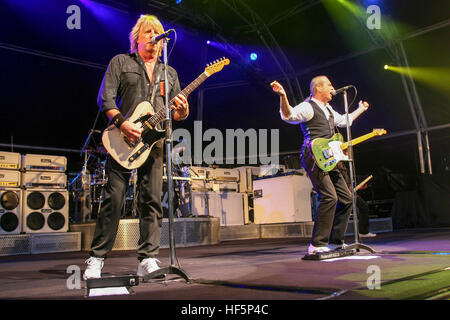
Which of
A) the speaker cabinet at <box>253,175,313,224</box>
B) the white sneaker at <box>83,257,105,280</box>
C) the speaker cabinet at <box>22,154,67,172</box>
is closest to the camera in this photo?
the white sneaker at <box>83,257,105,280</box>

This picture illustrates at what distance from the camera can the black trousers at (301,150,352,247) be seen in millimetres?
3342

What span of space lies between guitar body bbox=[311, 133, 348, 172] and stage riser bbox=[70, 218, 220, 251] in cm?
370

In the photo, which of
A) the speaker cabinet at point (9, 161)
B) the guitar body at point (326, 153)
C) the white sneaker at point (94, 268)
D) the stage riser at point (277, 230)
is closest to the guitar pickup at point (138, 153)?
the white sneaker at point (94, 268)

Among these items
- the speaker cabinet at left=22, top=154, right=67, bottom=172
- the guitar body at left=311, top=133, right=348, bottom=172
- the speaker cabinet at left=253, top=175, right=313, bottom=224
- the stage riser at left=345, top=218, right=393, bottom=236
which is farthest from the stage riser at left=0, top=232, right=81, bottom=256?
the stage riser at left=345, top=218, right=393, bottom=236

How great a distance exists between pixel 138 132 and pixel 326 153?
1858mm

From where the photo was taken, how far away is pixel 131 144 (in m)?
2.37

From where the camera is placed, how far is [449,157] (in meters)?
9.20

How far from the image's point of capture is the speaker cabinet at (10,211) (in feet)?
21.2

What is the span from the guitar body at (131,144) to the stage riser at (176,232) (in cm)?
406

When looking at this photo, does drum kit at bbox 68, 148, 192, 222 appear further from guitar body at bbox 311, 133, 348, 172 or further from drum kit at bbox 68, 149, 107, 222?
guitar body at bbox 311, 133, 348, 172

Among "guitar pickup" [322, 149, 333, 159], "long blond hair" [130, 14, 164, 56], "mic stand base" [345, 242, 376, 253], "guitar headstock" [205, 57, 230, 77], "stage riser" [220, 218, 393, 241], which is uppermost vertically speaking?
"long blond hair" [130, 14, 164, 56]

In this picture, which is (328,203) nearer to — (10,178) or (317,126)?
(317,126)

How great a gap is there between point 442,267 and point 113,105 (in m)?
2.32

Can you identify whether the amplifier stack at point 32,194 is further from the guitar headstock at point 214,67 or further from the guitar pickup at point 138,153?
the guitar headstock at point 214,67
